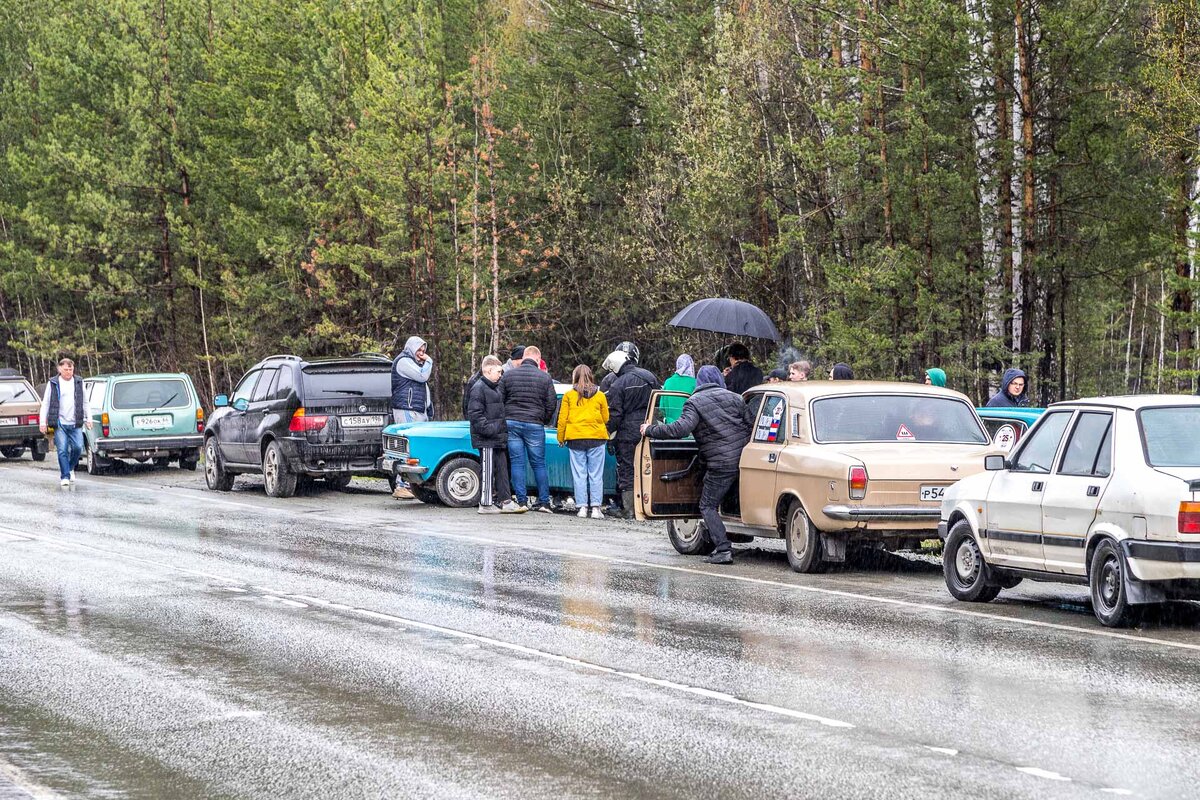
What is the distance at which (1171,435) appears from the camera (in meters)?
10.8

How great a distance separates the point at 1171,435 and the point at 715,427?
5.02 meters

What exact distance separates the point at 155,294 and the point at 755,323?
3762cm

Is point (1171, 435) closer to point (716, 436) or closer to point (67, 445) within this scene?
point (716, 436)

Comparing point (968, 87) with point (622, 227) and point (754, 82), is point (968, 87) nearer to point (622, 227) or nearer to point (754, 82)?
point (754, 82)

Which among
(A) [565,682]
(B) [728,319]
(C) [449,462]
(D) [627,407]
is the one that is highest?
(B) [728,319]

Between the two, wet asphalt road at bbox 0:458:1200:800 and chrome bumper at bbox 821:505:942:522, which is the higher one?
chrome bumper at bbox 821:505:942:522

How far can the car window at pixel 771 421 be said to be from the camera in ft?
48.4

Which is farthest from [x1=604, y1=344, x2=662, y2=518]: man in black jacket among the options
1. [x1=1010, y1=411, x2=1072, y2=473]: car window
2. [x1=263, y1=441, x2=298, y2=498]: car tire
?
[x1=1010, y1=411, x2=1072, y2=473]: car window

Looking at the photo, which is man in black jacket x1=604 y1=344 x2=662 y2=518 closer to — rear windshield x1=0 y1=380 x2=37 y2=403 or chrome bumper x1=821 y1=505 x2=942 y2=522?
chrome bumper x1=821 y1=505 x2=942 y2=522

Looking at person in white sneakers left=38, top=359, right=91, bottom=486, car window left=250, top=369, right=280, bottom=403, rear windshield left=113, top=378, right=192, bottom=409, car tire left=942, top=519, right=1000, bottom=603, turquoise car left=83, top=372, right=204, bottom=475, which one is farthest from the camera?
rear windshield left=113, top=378, right=192, bottom=409

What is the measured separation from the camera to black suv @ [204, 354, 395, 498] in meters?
23.2

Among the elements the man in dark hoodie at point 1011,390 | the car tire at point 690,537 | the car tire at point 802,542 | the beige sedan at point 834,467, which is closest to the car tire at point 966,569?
the beige sedan at point 834,467

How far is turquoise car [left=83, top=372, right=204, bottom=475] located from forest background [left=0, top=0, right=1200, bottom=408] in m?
9.12

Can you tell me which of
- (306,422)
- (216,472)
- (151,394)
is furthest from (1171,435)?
(151,394)
